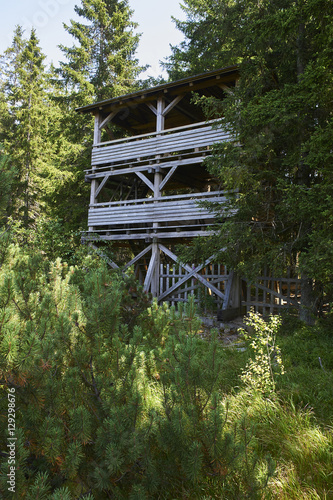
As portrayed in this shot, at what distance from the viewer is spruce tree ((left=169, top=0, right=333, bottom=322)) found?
19.2 feet

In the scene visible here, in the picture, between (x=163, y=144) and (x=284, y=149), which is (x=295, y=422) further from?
(x=163, y=144)

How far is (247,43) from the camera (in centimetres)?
789

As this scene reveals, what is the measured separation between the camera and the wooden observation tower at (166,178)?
10.6 metres

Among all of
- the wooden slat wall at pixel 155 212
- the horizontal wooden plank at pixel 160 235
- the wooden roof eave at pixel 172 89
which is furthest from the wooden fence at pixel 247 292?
the wooden roof eave at pixel 172 89

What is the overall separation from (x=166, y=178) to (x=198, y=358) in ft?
31.8

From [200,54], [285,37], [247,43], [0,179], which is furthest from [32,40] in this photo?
[0,179]

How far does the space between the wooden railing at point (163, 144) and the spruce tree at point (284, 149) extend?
236 centimetres

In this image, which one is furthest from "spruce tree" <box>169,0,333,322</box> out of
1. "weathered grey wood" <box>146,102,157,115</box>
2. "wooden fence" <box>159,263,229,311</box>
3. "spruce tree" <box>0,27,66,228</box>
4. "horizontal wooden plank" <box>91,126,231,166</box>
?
"spruce tree" <box>0,27,66,228</box>

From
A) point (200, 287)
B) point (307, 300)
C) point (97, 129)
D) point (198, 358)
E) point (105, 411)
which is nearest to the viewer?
point (105, 411)

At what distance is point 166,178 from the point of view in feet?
38.1

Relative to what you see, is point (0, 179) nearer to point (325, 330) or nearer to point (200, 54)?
point (325, 330)

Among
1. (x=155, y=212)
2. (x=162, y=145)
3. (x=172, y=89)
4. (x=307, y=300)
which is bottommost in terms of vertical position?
(x=307, y=300)

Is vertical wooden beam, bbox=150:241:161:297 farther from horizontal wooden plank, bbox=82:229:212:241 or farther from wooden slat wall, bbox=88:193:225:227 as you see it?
wooden slat wall, bbox=88:193:225:227

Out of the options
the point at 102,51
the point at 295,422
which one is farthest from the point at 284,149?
the point at 102,51
